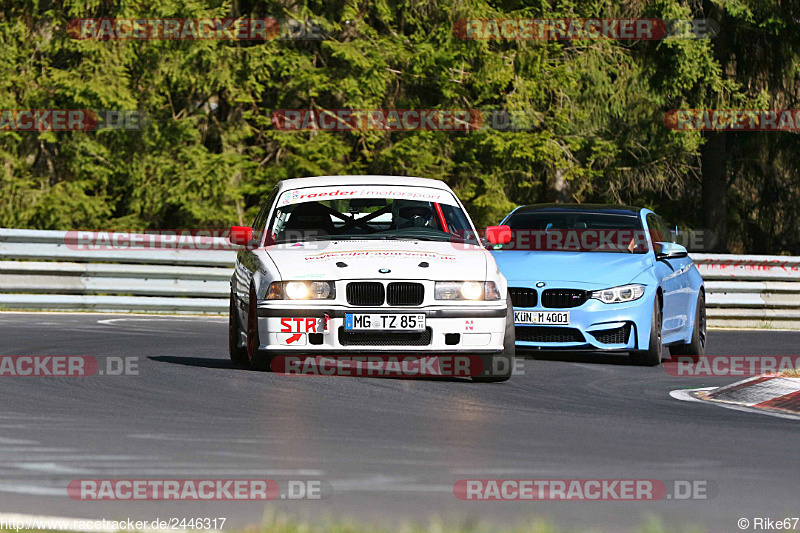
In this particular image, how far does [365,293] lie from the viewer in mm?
10492

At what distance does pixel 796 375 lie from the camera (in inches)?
448

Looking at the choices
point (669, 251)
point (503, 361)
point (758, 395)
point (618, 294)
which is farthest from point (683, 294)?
point (503, 361)

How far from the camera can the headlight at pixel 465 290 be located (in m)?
10.5

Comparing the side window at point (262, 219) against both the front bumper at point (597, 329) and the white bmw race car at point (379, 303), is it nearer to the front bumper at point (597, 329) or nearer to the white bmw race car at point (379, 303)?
the white bmw race car at point (379, 303)

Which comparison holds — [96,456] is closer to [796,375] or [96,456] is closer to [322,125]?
[796,375]

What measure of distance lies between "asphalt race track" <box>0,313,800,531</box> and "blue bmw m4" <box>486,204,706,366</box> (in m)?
0.75

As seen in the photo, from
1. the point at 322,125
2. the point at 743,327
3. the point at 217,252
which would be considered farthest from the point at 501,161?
the point at 217,252

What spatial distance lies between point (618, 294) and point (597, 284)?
0.68 ft

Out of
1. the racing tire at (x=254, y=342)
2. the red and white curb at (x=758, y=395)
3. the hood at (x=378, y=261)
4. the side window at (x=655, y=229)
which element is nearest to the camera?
the red and white curb at (x=758, y=395)

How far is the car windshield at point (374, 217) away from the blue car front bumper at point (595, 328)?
133 centimetres

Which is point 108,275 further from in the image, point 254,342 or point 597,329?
point 254,342

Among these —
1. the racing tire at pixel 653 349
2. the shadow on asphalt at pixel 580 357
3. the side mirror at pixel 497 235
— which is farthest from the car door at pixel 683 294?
the side mirror at pixel 497 235

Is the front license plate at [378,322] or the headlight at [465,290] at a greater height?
the headlight at [465,290]

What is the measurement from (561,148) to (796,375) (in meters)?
A: 16.8
